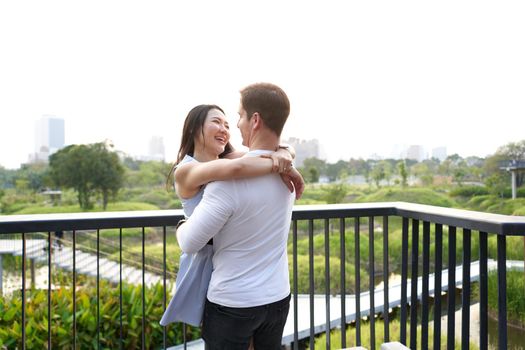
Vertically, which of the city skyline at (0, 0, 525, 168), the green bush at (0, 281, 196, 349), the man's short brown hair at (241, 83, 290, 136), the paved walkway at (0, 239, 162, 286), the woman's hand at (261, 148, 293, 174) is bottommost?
the paved walkway at (0, 239, 162, 286)

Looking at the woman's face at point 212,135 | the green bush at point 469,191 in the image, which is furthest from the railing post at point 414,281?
the green bush at point 469,191

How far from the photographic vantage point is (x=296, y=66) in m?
20.8

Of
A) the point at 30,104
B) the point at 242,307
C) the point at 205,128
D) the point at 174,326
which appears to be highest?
the point at 30,104

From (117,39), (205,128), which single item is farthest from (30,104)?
(205,128)

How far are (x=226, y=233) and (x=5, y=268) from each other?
62.3 feet

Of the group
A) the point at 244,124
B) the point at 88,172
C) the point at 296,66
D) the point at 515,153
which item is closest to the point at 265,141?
the point at 244,124

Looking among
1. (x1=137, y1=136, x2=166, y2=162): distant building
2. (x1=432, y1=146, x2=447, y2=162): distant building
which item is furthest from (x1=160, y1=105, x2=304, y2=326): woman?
(x1=137, y1=136, x2=166, y2=162): distant building

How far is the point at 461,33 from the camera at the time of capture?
1898 cm

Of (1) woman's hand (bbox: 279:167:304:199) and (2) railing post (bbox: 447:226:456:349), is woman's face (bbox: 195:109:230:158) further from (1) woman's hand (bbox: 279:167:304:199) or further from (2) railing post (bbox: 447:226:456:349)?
(2) railing post (bbox: 447:226:456:349)

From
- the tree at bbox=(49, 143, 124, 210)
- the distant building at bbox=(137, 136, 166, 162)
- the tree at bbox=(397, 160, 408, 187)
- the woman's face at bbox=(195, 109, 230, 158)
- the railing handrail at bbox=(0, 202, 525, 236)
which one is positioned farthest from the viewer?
the tree at bbox=(49, 143, 124, 210)

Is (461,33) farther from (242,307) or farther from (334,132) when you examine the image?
(242,307)

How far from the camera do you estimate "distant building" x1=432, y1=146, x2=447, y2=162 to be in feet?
61.6

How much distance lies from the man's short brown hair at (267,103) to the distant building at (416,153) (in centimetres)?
1974

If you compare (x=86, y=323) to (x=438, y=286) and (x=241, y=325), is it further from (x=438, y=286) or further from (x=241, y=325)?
(x=241, y=325)
